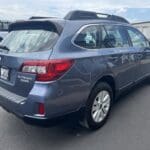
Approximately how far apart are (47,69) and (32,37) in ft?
2.15

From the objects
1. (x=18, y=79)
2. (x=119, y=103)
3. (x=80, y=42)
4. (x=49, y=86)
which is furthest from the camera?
(x=119, y=103)

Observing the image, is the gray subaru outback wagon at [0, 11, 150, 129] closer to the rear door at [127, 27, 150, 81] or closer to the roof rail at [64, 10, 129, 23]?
the roof rail at [64, 10, 129, 23]

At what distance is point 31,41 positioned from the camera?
3268mm

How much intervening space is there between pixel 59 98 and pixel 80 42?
863 millimetres

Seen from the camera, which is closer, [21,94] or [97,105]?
[21,94]

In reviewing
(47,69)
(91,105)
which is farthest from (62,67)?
(91,105)

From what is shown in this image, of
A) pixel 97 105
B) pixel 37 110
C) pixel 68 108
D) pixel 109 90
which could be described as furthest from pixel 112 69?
pixel 37 110

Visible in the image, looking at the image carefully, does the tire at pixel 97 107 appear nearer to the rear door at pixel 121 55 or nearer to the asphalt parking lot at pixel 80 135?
the asphalt parking lot at pixel 80 135

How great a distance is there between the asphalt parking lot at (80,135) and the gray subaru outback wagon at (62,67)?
225 millimetres

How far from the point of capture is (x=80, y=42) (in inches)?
132

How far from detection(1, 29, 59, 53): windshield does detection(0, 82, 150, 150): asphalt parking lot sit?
106 cm

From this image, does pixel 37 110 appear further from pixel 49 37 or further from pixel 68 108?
pixel 49 37

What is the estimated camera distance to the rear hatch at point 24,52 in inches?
119

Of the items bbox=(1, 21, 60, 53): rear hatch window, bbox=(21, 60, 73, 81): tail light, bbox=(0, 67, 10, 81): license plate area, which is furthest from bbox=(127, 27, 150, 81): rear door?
bbox=(0, 67, 10, 81): license plate area
